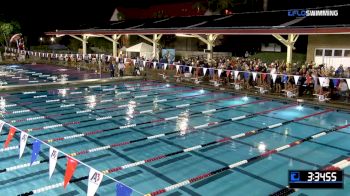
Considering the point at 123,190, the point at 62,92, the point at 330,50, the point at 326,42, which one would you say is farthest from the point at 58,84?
the point at 123,190

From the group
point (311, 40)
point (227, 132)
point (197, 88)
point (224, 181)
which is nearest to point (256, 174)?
point (224, 181)

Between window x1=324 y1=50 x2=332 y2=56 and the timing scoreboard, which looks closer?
the timing scoreboard

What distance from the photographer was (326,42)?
65.4ft

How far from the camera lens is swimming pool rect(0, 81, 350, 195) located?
7848 millimetres

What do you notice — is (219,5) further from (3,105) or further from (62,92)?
(3,105)

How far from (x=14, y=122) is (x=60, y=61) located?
25.0m

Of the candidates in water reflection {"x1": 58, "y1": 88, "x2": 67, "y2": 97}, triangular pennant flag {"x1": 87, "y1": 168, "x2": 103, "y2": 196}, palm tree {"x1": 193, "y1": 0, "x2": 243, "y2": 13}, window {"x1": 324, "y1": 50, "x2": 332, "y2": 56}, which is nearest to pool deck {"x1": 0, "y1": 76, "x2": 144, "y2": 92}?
water reflection {"x1": 58, "y1": 88, "x2": 67, "y2": 97}

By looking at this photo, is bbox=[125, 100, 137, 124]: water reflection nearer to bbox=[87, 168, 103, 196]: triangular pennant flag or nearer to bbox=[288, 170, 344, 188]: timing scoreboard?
bbox=[87, 168, 103, 196]: triangular pennant flag

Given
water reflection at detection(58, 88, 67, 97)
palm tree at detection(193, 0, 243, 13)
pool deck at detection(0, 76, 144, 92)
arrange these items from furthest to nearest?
1. palm tree at detection(193, 0, 243, 13)
2. pool deck at detection(0, 76, 144, 92)
3. water reflection at detection(58, 88, 67, 97)

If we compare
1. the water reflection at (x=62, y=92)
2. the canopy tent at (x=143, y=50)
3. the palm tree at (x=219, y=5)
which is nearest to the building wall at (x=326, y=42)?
the canopy tent at (x=143, y=50)

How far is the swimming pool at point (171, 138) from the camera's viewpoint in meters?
7.85

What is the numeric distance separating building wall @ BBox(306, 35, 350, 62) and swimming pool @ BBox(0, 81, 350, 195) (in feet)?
18.8

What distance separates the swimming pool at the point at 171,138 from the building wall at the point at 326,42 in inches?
226

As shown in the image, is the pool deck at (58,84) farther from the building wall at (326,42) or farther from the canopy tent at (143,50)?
the building wall at (326,42)
